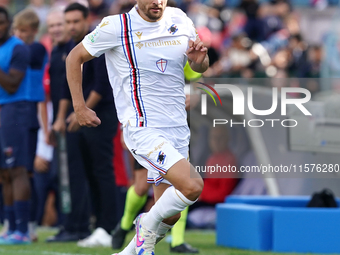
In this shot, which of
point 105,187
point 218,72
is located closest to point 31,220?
point 105,187

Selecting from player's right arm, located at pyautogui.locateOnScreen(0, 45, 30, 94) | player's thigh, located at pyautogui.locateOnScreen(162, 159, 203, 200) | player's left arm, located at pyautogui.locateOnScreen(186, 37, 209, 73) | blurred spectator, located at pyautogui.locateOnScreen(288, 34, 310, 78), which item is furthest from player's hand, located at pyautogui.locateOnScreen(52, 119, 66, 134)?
blurred spectator, located at pyautogui.locateOnScreen(288, 34, 310, 78)

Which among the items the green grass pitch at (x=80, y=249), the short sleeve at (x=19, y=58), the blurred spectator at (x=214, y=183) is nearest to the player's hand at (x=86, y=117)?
the green grass pitch at (x=80, y=249)

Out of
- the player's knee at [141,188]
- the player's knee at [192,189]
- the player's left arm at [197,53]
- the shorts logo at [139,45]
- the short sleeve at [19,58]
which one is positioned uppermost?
the short sleeve at [19,58]

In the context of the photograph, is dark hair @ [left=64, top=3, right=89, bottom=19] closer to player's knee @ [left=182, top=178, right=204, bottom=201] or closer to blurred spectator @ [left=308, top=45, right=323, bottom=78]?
player's knee @ [left=182, top=178, right=204, bottom=201]

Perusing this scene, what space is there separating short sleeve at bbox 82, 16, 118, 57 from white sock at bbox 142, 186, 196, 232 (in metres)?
1.10

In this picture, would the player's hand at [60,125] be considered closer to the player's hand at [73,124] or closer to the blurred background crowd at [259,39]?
the player's hand at [73,124]

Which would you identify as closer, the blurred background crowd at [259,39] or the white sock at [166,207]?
the white sock at [166,207]

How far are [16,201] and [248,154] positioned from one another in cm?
370

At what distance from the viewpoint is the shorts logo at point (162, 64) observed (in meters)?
4.53

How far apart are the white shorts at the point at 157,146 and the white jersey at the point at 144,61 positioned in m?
0.05

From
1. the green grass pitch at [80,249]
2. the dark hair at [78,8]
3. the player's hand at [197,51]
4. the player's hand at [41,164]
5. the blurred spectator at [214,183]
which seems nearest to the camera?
the player's hand at [197,51]

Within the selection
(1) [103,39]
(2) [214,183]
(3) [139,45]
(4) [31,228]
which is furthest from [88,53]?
(2) [214,183]

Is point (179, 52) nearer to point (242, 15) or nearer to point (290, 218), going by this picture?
point (290, 218)

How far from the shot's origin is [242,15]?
14867mm
